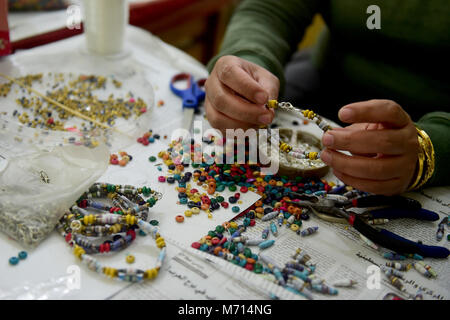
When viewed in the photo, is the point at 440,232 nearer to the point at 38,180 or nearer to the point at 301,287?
the point at 301,287

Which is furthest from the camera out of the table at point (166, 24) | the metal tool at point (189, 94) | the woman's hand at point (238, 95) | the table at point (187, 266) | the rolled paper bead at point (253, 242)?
the table at point (166, 24)

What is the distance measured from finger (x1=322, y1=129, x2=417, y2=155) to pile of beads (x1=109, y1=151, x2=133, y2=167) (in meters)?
0.41

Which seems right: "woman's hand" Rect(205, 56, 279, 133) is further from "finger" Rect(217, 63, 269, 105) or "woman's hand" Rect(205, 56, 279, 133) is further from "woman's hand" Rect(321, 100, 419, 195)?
"woman's hand" Rect(321, 100, 419, 195)

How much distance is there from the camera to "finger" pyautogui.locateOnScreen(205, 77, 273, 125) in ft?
2.69

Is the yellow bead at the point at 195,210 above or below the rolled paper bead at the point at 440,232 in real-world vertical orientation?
below

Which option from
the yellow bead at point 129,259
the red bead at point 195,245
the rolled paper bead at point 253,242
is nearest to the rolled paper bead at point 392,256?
the rolled paper bead at point 253,242

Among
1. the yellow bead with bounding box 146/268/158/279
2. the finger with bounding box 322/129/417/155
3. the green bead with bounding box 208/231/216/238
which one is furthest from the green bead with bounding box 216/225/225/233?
the finger with bounding box 322/129/417/155

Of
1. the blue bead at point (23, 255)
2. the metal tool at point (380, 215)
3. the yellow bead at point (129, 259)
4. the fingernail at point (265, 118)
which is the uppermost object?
the fingernail at point (265, 118)

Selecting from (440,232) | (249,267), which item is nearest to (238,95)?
(249,267)

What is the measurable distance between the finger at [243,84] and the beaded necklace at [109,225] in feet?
0.87

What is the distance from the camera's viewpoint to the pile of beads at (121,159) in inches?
33.7

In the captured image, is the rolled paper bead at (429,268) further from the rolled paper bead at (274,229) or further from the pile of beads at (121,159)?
the pile of beads at (121,159)

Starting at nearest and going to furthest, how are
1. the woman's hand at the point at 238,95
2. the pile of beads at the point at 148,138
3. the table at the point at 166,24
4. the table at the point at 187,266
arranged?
the table at the point at 187,266 < the woman's hand at the point at 238,95 < the pile of beads at the point at 148,138 < the table at the point at 166,24

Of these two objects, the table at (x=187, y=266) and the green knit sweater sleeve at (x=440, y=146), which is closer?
the table at (x=187, y=266)
